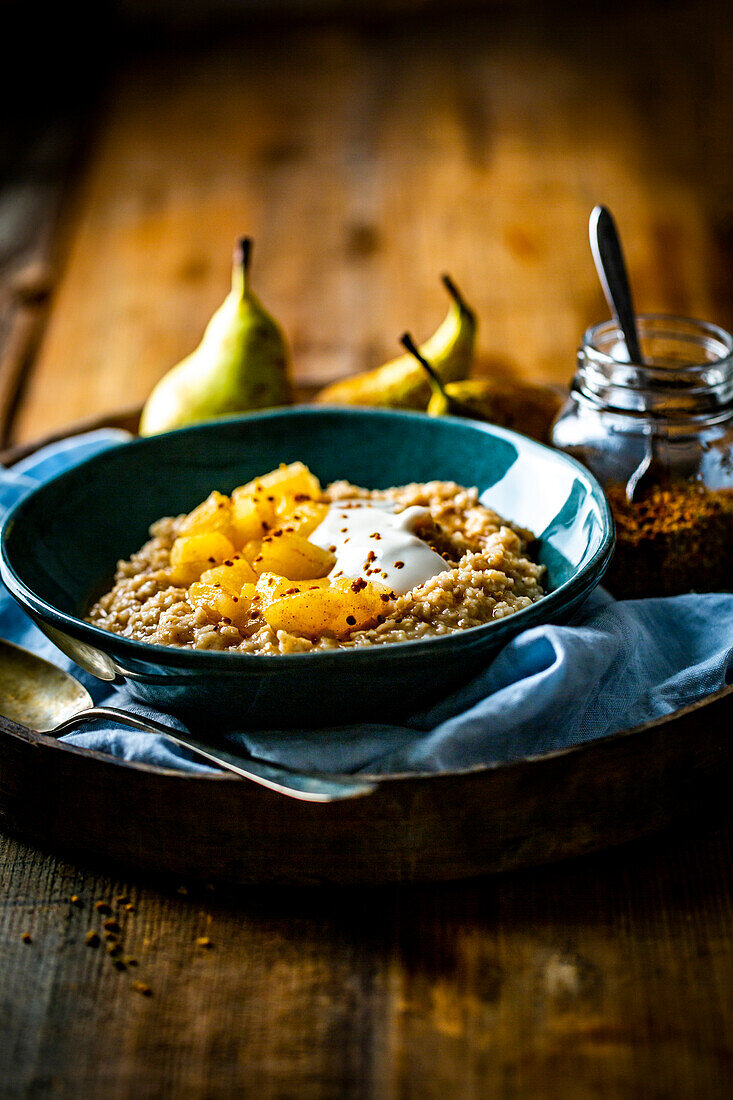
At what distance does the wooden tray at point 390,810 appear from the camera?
1.25 m

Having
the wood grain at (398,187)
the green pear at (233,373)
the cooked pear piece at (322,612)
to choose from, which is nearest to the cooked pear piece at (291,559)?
the cooked pear piece at (322,612)

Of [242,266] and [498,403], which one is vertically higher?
[242,266]

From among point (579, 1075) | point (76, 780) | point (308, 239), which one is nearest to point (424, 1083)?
point (579, 1075)

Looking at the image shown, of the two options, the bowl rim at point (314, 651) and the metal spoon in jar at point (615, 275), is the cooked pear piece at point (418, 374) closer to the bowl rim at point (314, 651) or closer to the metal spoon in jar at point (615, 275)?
the metal spoon in jar at point (615, 275)

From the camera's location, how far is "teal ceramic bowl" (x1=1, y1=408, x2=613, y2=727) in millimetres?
1351

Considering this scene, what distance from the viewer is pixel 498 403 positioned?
2.14 metres

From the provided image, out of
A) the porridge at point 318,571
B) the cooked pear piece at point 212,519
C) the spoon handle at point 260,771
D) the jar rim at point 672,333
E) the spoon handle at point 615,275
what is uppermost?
the spoon handle at point 615,275

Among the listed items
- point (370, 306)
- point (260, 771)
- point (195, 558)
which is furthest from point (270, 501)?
Answer: point (370, 306)

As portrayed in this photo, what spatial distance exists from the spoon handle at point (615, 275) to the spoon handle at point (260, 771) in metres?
1.03

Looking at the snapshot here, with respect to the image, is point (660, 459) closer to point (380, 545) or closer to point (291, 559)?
point (380, 545)

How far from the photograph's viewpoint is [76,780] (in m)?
1.32

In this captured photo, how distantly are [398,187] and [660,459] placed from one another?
268 centimetres

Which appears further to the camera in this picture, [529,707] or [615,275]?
[615,275]

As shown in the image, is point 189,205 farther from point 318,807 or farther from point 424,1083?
point 424,1083
